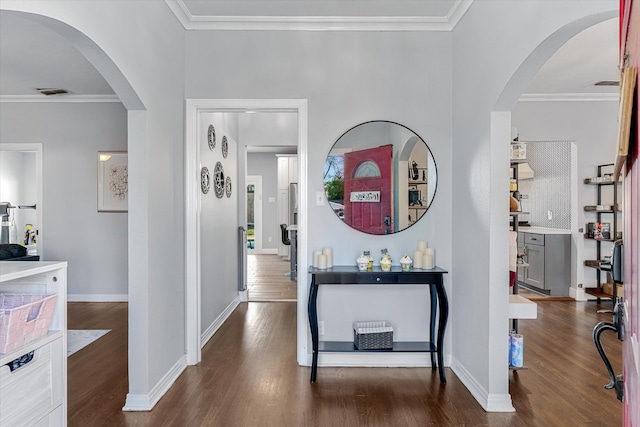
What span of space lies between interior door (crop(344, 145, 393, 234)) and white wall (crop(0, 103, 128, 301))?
3471 millimetres

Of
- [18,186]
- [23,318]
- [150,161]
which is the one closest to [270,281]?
[150,161]

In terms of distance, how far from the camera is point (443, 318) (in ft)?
10.2

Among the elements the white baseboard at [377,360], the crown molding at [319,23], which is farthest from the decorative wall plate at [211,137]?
the white baseboard at [377,360]

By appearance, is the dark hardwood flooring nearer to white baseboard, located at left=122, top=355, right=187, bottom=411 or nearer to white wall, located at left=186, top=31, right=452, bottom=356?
white baseboard, located at left=122, top=355, right=187, bottom=411

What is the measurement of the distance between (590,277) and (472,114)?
160 inches

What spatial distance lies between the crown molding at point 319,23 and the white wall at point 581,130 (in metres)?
2.56

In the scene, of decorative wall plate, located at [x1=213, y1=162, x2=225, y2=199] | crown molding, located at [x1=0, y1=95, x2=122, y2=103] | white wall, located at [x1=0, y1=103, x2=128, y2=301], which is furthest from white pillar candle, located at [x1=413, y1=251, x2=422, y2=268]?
crown molding, located at [x1=0, y1=95, x2=122, y2=103]

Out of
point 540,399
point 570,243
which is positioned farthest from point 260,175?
point 540,399

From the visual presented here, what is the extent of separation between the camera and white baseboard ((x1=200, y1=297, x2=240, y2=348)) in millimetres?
3823

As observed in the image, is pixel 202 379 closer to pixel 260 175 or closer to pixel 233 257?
pixel 233 257

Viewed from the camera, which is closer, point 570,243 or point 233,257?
point 233,257

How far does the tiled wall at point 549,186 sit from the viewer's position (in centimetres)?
614

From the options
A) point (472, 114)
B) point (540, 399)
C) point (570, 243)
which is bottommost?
point (540, 399)

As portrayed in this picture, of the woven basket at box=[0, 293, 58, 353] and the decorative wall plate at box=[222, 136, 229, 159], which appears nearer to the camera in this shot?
the woven basket at box=[0, 293, 58, 353]
